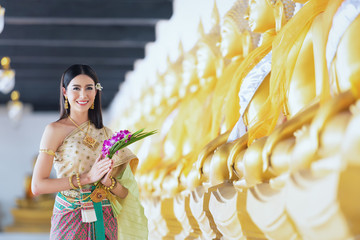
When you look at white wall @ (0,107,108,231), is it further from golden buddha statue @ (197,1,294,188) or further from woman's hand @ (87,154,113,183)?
woman's hand @ (87,154,113,183)

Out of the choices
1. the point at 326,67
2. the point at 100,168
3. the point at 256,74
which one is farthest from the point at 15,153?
the point at 326,67

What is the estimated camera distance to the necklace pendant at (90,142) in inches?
73.7

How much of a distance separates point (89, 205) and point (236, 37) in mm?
1114

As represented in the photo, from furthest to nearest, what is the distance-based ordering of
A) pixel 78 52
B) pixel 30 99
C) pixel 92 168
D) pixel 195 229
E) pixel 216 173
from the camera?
Result: pixel 30 99 → pixel 78 52 → pixel 195 229 → pixel 216 173 → pixel 92 168

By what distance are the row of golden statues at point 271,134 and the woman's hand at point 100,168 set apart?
1.29 ft

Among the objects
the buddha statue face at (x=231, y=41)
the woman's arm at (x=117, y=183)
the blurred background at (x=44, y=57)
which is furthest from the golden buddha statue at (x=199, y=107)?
the blurred background at (x=44, y=57)

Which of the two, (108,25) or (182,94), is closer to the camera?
(182,94)

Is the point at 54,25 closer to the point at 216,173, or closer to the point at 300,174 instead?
the point at 216,173

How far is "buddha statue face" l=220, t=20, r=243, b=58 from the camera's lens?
2.60 meters

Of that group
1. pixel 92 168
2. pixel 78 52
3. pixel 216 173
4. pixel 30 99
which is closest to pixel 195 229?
pixel 216 173

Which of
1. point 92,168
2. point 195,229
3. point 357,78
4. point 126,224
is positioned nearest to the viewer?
point 357,78

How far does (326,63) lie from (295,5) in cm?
80

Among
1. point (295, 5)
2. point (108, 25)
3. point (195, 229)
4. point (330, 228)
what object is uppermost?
point (108, 25)

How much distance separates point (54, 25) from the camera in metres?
5.95
